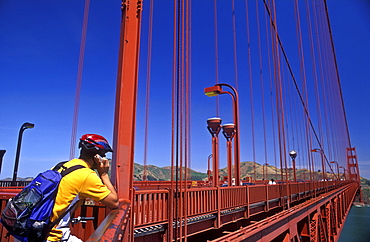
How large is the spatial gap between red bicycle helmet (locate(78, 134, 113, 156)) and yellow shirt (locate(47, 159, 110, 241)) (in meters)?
0.16

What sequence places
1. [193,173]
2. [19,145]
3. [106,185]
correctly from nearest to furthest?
[106,185] < [19,145] < [193,173]

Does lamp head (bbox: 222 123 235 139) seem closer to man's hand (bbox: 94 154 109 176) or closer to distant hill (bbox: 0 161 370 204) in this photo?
distant hill (bbox: 0 161 370 204)

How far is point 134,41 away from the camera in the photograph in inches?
148

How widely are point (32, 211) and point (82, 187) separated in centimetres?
28

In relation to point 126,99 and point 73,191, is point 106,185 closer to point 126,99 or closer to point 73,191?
point 73,191

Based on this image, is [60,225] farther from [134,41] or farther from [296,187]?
[296,187]

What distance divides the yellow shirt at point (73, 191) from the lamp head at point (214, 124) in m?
11.1

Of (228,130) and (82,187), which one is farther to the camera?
(228,130)

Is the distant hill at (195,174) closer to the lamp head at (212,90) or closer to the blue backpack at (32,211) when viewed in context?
the lamp head at (212,90)

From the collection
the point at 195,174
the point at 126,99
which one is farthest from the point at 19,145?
the point at 195,174

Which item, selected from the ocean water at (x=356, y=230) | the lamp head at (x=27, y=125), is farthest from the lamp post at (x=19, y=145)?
the ocean water at (x=356, y=230)

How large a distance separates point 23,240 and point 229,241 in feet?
12.2

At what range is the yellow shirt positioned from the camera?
5.29ft

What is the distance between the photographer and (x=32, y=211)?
1.48m
